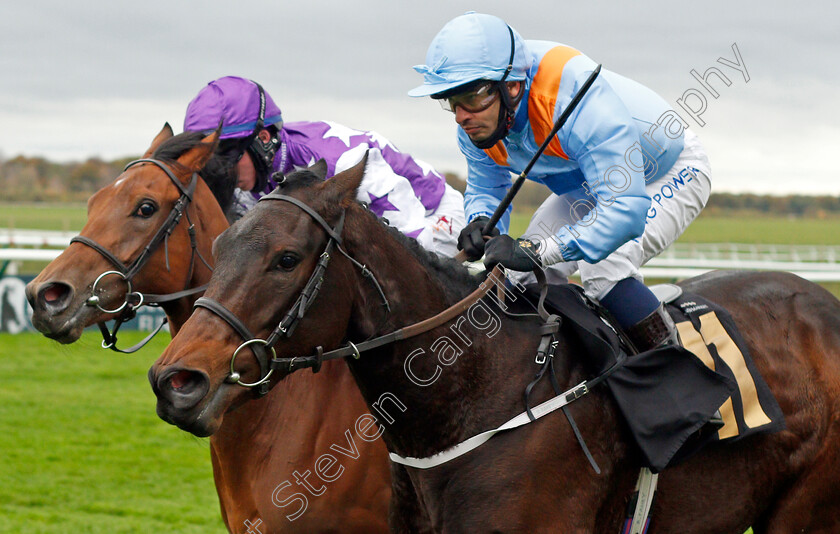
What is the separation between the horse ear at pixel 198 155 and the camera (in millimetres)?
3179

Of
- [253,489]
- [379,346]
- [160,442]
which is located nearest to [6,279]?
[160,442]

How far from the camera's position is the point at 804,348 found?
2.96m

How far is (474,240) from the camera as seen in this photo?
2643mm

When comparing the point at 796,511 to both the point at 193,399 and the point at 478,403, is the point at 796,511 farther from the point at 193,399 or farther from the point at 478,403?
the point at 193,399

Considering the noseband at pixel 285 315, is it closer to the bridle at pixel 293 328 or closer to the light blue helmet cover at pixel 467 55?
the bridle at pixel 293 328

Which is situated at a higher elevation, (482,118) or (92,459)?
(482,118)

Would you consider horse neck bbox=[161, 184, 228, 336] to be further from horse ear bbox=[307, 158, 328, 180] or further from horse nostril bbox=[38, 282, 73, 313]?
horse ear bbox=[307, 158, 328, 180]

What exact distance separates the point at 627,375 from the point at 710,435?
0.34 meters

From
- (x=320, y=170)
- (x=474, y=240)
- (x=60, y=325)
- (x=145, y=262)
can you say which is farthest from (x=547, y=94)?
(x=60, y=325)

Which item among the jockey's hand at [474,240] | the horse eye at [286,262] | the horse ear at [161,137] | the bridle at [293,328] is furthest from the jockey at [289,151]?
the horse eye at [286,262]

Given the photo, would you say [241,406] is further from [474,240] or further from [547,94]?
[547,94]

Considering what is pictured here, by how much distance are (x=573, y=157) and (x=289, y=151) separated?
4.77 ft

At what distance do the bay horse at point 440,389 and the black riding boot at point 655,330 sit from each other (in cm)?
26

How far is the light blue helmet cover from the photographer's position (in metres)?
2.45
